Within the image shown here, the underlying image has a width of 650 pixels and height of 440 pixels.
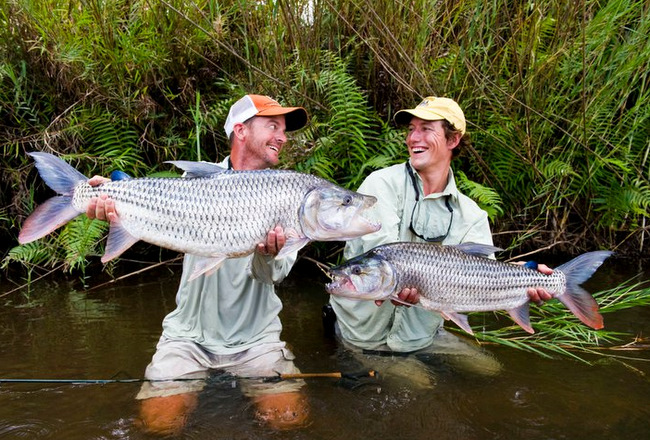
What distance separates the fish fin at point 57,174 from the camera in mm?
2885

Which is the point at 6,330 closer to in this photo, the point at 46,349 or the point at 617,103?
the point at 46,349

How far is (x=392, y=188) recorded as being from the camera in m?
3.96

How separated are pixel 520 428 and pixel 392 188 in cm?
171

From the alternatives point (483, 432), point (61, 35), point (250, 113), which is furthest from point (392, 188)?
point (61, 35)

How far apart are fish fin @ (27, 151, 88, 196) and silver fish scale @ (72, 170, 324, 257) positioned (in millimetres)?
45

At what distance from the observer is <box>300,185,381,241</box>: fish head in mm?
2955

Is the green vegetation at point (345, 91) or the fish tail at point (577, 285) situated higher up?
the green vegetation at point (345, 91)

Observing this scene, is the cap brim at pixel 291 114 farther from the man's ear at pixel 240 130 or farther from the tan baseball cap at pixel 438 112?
the tan baseball cap at pixel 438 112

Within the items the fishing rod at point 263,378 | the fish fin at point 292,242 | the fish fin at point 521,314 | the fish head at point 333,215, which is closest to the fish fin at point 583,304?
the fish fin at point 521,314

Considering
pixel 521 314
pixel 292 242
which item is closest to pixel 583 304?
pixel 521 314

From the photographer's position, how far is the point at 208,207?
2914mm

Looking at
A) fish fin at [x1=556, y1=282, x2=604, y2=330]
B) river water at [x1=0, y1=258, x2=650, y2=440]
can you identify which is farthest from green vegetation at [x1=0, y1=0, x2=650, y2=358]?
fish fin at [x1=556, y1=282, x2=604, y2=330]

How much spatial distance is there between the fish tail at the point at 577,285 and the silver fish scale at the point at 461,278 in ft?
0.17

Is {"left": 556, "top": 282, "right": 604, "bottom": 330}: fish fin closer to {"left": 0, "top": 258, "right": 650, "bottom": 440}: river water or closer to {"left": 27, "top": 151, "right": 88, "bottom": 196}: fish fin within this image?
{"left": 0, "top": 258, "right": 650, "bottom": 440}: river water
